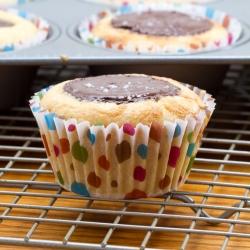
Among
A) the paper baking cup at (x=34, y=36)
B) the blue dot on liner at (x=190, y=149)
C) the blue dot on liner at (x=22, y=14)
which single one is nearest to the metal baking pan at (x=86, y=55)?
the paper baking cup at (x=34, y=36)

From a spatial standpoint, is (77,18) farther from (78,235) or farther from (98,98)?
(78,235)

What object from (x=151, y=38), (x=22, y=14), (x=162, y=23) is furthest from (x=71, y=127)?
Result: (x=22, y=14)

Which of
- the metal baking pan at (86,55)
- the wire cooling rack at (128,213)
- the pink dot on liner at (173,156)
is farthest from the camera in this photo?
the metal baking pan at (86,55)

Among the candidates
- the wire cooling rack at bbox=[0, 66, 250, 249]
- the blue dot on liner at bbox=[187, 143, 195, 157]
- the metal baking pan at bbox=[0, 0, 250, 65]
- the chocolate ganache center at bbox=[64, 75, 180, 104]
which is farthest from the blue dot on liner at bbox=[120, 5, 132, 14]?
the blue dot on liner at bbox=[187, 143, 195, 157]

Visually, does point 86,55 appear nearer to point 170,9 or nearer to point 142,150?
point 142,150

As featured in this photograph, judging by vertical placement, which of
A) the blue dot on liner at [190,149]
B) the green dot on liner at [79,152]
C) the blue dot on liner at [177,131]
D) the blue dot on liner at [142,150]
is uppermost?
the blue dot on liner at [177,131]

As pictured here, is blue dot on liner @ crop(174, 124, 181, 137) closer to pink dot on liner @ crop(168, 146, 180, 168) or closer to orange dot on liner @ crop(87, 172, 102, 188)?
pink dot on liner @ crop(168, 146, 180, 168)

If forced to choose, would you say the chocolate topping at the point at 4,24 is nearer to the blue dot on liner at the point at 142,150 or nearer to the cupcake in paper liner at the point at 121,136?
the cupcake in paper liner at the point at 121,136
